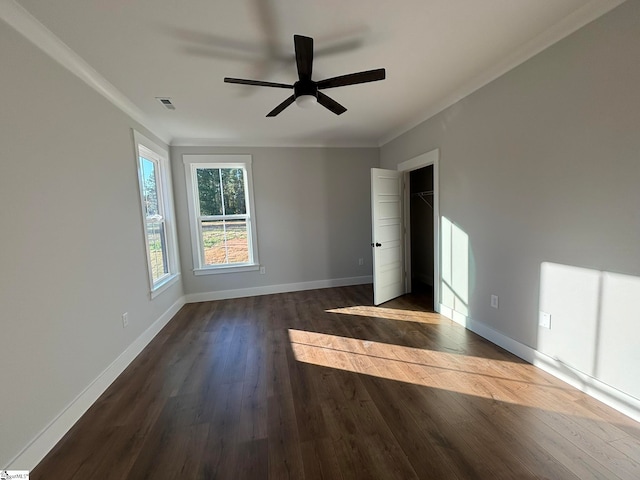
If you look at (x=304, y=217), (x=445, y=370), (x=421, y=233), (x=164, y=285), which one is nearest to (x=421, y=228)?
(x=421, y=233)

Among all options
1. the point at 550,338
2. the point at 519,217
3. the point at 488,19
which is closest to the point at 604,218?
the point at 519,217

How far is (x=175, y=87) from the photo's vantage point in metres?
2.54

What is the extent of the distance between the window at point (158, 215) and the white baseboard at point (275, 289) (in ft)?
2.00

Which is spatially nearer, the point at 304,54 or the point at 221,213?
the point at 304,54

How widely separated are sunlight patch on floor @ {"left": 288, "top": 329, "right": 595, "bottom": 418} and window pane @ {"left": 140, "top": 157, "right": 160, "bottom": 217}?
250cm

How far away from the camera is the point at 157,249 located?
3643 millimetres

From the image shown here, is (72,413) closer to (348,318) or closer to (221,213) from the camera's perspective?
(348,318)

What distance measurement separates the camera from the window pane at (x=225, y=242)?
443 cm

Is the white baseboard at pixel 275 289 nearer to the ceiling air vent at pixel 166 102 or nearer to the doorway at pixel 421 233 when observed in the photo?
the doorway at pixel 421 233

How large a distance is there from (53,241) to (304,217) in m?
3.33

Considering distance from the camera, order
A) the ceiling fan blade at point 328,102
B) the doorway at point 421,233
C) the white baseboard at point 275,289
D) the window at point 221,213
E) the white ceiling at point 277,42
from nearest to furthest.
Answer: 1. the white ceiling at point 277,42
2. the ceiling fan blade at point 328,102
3. the window at point 221,213
4. the white baseboard at point 275,289
5. the doorway at point 421,233

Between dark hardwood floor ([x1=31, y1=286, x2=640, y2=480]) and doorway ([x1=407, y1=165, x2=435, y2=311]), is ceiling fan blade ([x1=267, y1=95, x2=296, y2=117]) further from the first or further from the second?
doorway ([x1=407, y1=165, x2=435, y2=311])

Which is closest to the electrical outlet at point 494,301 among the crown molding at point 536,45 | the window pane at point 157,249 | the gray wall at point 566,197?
the gray wall at point 566,197

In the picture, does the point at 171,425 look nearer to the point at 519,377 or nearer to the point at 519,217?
the point at 519,377
